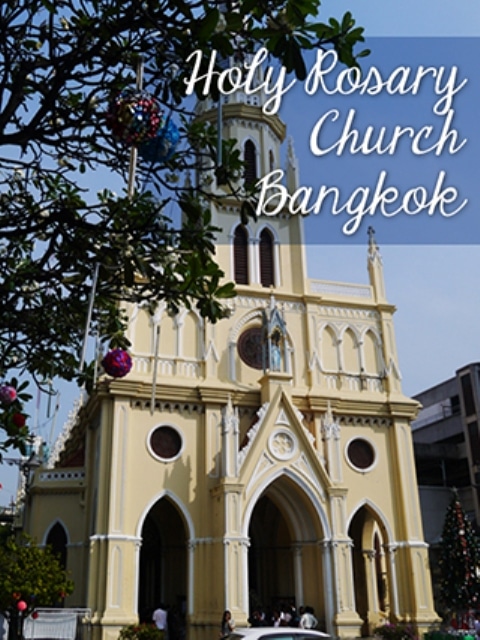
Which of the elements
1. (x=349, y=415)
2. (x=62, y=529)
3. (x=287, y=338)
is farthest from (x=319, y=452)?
(x=62, y=529)

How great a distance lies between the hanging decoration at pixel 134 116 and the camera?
6.15 m

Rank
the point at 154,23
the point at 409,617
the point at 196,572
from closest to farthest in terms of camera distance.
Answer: the point at 154,23
the point at 196,572
the point at 409,617

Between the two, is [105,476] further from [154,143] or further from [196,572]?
[154,143]

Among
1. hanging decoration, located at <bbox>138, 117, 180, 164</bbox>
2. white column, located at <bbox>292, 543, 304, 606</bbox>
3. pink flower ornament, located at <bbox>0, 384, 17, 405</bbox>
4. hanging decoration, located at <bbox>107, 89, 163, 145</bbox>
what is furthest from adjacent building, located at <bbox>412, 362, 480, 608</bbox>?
hanging decoration, located at <bbox>107, 89, 163, 145</bbox>

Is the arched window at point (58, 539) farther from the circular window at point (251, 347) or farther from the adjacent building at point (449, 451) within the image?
the adjacent building at point (449, 451)

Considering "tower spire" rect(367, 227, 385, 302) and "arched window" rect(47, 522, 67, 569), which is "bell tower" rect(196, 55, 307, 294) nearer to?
"tower spire" rect(367, 227, 385, 302)

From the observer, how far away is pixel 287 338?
25.5m

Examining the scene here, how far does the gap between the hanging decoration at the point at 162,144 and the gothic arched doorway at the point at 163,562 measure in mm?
18926

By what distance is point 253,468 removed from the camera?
72.8ft

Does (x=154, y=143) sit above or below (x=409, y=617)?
above

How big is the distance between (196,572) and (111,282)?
53.0ft

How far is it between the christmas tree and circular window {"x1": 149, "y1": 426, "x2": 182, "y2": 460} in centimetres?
1086

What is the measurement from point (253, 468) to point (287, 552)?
5.05 m

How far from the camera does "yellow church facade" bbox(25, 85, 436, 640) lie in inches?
843
